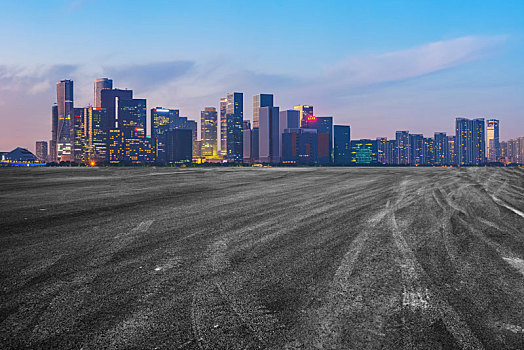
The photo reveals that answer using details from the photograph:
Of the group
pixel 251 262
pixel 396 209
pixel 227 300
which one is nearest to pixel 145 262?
pixel 251 262

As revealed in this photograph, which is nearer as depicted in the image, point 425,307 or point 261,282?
point 425,307

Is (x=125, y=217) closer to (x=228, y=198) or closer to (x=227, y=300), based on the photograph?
(x=228, y=198)

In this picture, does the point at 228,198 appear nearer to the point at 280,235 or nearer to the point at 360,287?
the point at 280,235

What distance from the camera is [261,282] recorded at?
16.7 ft

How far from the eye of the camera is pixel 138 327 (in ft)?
12.3

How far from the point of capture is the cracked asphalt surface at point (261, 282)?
358cm

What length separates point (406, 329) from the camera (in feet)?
12.2

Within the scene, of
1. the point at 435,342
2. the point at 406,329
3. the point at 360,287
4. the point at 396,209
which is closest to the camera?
the point at 435,342

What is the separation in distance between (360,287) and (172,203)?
10.2m

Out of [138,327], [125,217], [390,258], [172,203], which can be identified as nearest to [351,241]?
[390,258]

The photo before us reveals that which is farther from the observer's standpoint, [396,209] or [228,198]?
[228,198]

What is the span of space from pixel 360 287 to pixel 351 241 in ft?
8.91

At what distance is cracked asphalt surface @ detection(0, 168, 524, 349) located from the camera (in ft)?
11.8

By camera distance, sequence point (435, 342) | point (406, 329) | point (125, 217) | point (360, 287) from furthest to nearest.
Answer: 1. point (125, 217)
2. point (360, 287)
3. point (406, 329)
4. point (435, 342)
